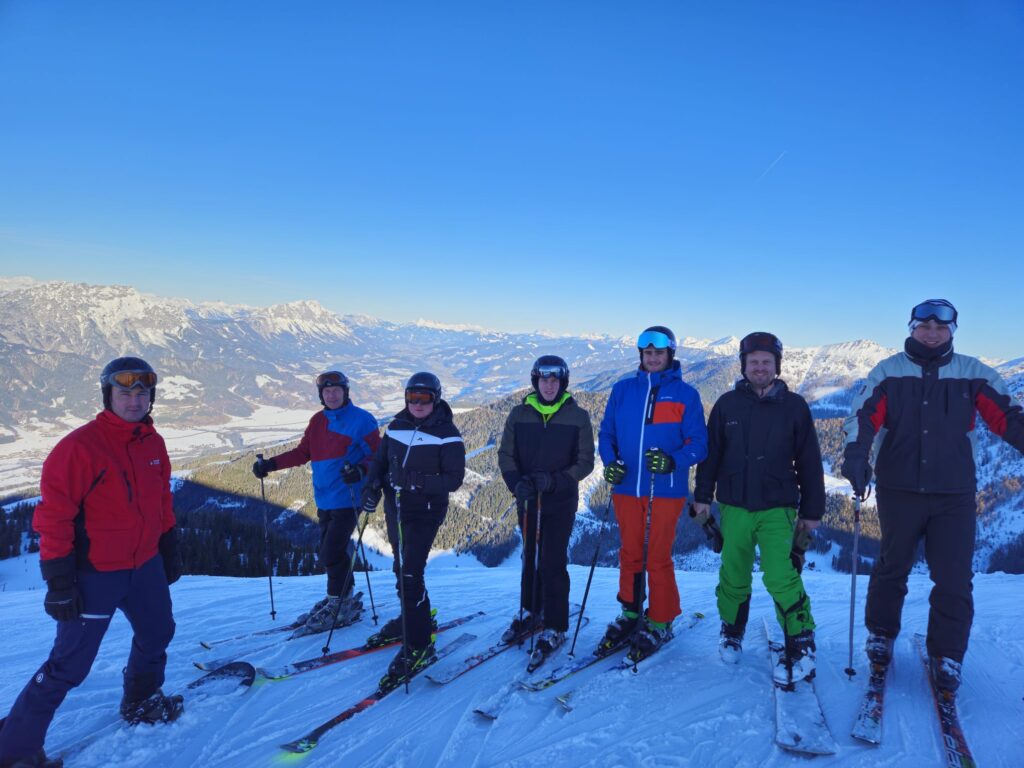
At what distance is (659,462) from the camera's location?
4.60m

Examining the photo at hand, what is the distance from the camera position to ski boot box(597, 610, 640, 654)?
5.06 metres

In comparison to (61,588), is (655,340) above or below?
above

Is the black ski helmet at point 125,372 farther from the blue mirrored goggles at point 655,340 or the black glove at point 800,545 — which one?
the black glove at point 800,545

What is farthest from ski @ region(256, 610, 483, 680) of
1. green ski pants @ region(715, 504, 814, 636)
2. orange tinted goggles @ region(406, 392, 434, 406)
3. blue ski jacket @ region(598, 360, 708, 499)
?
green ski pants @ region(715, 504, 814, 636)

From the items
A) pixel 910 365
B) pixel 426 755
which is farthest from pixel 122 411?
pixel 910 365

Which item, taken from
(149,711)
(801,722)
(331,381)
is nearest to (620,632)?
(801,722)

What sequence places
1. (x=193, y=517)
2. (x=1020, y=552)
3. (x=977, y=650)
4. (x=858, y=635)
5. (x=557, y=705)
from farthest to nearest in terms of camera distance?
(x=1020, y=552), (x=193, y=517), (x=858, y=635), (x=977, y=650), (x=557, y=705)

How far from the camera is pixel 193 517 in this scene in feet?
182

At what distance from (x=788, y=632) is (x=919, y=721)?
0.96m

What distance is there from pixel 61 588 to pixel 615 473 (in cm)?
422

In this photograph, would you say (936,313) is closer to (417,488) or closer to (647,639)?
(647,639)

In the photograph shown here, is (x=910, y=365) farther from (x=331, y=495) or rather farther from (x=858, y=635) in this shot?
(x=331, y=495)

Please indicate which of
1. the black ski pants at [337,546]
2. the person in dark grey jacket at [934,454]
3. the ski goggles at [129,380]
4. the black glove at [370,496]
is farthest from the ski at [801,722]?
the ski goggles at [129,380]

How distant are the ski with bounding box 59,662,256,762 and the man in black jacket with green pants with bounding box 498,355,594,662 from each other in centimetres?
275
